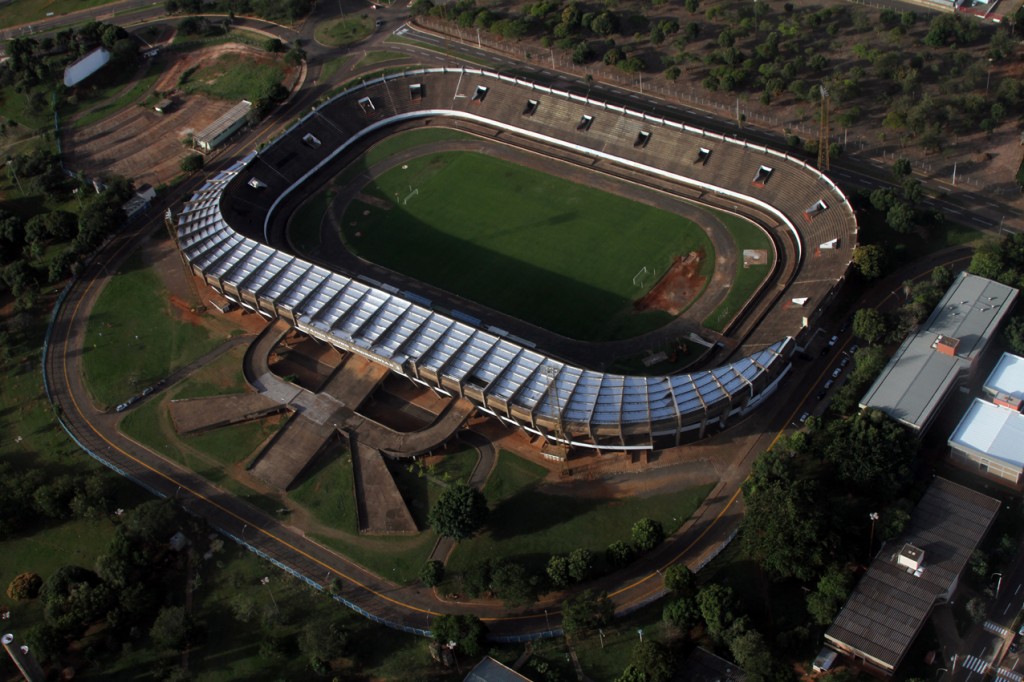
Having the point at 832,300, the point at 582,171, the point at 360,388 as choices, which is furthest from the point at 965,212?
the point at 360,388

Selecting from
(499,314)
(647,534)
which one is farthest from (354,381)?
(647,534)

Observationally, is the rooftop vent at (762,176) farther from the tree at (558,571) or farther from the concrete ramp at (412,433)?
the tree at (558,571)

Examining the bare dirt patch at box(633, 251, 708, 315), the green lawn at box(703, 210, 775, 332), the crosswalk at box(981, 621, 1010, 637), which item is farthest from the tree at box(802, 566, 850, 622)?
the bare dirt patch at box(633, 251, 708, 315)

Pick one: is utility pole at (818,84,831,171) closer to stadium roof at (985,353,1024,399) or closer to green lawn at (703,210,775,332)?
green lawn at (703,210,775,332)

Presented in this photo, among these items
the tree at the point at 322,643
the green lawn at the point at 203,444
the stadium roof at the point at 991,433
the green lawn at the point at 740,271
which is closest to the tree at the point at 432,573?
the tree at the point at 322,643

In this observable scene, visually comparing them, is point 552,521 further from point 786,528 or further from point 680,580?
point 786,528

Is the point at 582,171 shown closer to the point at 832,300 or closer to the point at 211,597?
the point at 832,300
